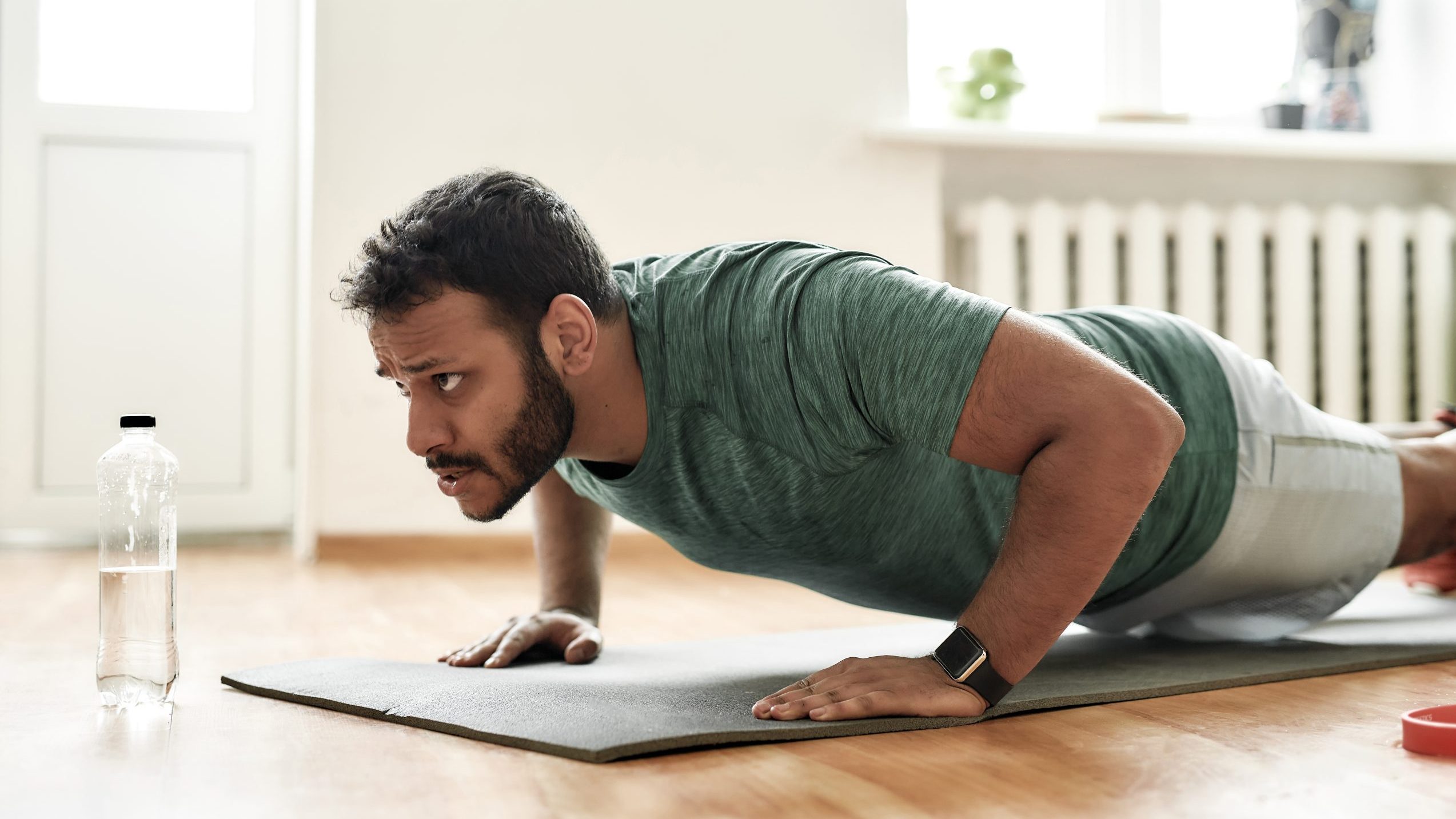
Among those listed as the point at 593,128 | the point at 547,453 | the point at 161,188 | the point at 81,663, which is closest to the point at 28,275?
the point at 161,188

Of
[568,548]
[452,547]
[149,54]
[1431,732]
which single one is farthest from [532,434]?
[149,54]

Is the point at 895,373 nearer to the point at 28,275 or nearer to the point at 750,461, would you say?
the point at 750,461

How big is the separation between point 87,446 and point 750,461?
233cm

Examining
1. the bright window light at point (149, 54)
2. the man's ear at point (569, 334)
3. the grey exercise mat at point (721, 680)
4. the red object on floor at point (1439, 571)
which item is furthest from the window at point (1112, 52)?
the man's ear at point (569, 334)

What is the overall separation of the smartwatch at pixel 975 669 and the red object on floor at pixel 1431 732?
27 cm

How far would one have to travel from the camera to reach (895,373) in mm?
959

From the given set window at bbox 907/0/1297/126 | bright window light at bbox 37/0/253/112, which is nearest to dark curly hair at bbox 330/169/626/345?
window at bbox 907/0/1297/126

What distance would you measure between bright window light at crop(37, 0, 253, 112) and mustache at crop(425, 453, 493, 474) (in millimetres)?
2275

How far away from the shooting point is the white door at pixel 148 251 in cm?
288

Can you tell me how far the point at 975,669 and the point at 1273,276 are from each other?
2188 mm

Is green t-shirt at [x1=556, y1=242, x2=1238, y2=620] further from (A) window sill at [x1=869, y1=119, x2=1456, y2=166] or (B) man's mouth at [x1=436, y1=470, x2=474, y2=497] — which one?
(A) window sill at [x1=869, y1=119, x2=1456, y2=166]

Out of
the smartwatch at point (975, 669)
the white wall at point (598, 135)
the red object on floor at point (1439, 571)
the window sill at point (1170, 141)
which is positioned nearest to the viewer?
the smartwatch at point (975, 669)

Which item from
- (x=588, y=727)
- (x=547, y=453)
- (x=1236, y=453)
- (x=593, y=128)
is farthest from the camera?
(x=593, y=128)

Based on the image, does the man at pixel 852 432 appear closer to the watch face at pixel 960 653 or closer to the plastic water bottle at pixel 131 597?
the watch face at pixel 960 653
